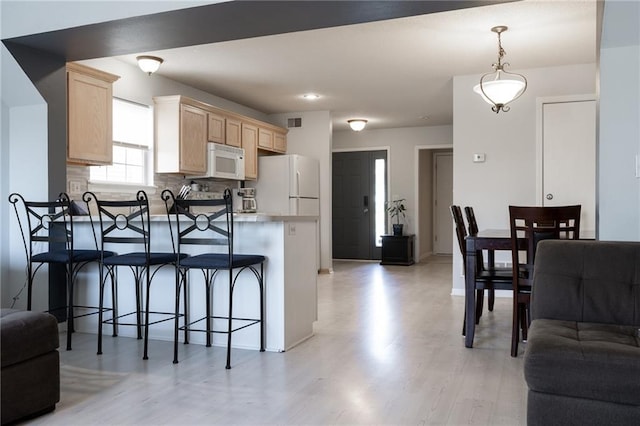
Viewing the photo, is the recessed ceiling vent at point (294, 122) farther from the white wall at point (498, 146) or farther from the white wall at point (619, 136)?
the white wall at point (619, 136)

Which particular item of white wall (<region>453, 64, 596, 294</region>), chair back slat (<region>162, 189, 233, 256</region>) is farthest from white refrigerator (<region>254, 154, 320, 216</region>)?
chair back slat (<region>162, 189, 233, 256</region>)

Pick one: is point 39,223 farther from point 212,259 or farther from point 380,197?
point 380,197

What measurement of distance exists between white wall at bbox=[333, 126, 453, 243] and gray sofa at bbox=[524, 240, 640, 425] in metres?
6.79

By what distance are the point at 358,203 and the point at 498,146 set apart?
14.0ft

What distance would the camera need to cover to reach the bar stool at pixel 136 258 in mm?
3289

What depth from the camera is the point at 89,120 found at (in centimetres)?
436

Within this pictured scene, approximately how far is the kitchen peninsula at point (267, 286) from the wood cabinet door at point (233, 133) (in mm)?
2777

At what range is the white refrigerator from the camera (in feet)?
23.3

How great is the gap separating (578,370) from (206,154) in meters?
4.82

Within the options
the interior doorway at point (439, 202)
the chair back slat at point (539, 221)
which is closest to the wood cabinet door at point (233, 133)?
the chair back slat at point (539, 221)

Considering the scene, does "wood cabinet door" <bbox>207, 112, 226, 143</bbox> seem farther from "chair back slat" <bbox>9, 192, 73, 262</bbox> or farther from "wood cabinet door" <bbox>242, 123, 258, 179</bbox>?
"chair back slat" <bbox>9, 192, 73, 262</bbox>

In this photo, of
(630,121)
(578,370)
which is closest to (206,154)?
(630,121)

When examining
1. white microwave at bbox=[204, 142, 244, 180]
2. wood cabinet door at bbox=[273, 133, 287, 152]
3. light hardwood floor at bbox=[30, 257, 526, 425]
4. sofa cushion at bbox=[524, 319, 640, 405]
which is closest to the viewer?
Answer: sofa cushion at bbox=[524, 319, 640, 405]

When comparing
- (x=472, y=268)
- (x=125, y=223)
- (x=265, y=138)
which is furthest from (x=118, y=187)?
(x=472, y=268)
